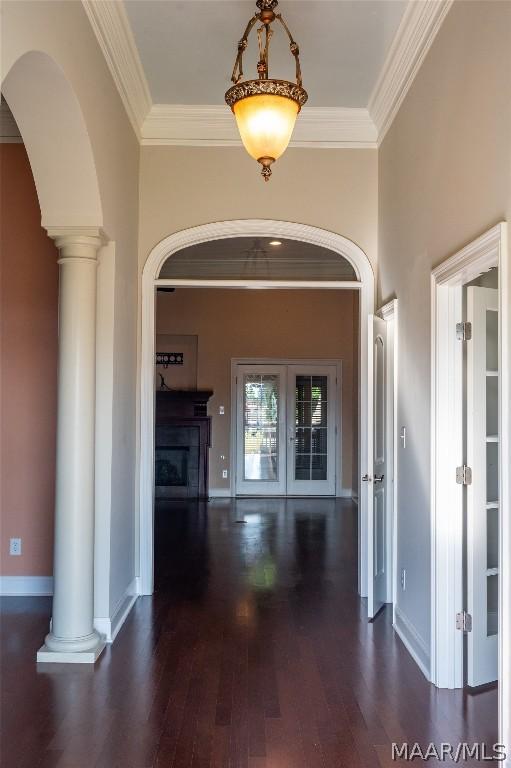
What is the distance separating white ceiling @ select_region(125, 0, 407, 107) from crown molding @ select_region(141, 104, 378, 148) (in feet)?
0.29

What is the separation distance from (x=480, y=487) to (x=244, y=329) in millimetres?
7282

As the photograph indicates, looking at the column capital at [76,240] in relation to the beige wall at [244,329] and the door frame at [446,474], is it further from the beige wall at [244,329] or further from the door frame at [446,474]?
the beige wall at [244,329]

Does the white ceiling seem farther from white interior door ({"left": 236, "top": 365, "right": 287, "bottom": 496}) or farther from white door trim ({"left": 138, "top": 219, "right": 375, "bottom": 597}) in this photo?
white interior door ({"left": 236, "top": 365, "right": 287, "bottom": 496})

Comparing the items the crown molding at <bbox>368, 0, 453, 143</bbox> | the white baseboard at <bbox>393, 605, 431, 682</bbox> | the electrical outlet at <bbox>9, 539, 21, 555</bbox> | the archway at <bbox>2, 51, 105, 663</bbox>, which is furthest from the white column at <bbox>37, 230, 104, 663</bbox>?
the crown molding at <bbox>368, 0, 453, 143</bbox>

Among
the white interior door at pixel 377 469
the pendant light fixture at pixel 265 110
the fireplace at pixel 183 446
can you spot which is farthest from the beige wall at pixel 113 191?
the fireplace at pixel 183 446

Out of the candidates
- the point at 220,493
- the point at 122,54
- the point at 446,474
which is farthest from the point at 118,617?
the point at 220,493

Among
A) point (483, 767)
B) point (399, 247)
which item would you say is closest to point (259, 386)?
point (399, 247)

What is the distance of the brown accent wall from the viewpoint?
15.8 ft

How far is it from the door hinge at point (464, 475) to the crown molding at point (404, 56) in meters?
2.40

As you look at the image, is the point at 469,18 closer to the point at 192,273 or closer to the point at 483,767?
the point at 483,767

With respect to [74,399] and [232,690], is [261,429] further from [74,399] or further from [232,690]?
[232,690]

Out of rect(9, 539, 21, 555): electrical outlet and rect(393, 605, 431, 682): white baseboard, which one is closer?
rect(393, 605, 431, 682): white baseboard

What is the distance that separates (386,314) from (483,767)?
302 centimetres

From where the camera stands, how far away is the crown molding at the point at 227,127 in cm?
487
